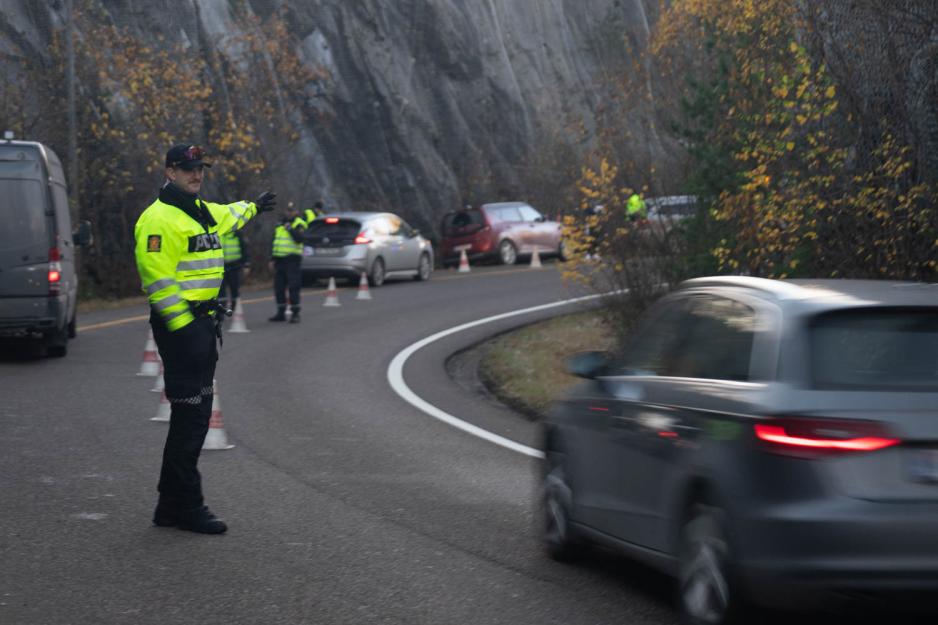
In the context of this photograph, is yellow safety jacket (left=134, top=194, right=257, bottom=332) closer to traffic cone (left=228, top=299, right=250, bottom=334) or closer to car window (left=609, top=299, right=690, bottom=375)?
car window (left=609, top=299, right=690, bottom=375)

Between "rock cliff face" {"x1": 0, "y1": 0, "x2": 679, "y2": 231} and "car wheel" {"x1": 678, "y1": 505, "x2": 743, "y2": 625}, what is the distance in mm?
30368

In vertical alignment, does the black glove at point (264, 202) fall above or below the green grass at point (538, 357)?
above

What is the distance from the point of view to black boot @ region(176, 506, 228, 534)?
8438 mm

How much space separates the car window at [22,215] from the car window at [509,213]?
22445mm

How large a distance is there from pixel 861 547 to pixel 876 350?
0.85m

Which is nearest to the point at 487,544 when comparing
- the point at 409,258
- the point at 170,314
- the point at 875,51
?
the point at 170,314

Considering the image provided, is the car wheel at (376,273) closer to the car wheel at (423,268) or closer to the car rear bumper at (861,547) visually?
the car wheel at (423,268)

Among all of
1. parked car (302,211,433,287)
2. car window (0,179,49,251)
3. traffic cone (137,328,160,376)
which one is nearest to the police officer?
traffic cone (137,328,160,376)

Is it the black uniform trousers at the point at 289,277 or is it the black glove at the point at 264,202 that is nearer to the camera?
the black glove at the point at 264,202

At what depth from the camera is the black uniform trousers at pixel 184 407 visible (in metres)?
8.47

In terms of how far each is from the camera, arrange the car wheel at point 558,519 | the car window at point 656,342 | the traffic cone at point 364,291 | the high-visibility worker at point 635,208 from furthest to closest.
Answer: the traffic cone at point 364,291 → the high-visibility worker at point 635,208 → the car wheel at point 558,519 → the car window at point 656,342

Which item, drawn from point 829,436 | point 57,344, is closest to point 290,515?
point 829,436

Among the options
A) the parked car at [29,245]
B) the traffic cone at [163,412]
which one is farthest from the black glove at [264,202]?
the parked car at [29,245]

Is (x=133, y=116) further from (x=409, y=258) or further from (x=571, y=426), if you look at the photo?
(x=571, y=426)
